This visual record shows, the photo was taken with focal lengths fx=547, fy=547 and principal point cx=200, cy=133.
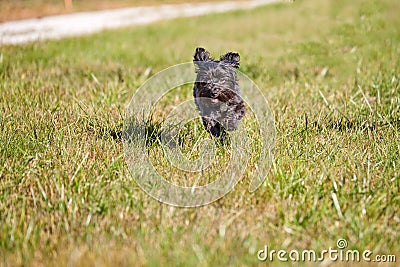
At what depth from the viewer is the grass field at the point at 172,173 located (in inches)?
121

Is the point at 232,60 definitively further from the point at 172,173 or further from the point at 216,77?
the point at 172,173

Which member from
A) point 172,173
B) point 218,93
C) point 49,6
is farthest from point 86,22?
point 172,173

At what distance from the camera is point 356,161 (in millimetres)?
4207

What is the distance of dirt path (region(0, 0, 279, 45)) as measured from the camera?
1127 centimetres

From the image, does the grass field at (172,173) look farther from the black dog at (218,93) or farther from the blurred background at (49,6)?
the blurred background at (49,6)

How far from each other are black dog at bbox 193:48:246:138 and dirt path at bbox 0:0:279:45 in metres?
6.07

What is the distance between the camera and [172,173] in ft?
13.1

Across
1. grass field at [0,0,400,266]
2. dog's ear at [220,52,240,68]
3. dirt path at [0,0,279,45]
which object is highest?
dog's ear at [220,52,240,68]

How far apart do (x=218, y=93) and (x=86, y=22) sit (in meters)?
10.6

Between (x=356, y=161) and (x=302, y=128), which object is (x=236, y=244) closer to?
(x=356, y=161)

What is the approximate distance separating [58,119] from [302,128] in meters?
2.31

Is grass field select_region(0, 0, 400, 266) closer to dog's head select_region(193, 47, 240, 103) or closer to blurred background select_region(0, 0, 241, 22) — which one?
dog's head select_region(193, 47, 240, 103)

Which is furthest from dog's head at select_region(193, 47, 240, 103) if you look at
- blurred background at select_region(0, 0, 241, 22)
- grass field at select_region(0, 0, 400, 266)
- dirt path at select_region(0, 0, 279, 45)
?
blurred background at select_region(0, 0, 241, 22)

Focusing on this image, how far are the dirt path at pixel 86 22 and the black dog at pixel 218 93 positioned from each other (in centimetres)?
607
